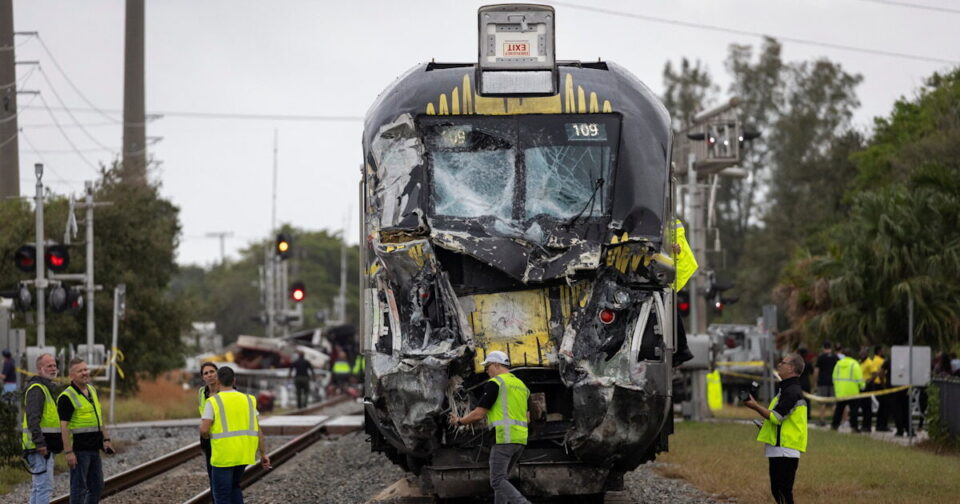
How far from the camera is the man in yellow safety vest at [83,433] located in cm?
1385

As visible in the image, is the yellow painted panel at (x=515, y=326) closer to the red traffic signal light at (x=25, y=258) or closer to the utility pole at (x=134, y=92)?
the red traffic signal light at (x=25, y=258)

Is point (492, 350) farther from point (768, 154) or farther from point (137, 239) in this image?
point (768, 154)

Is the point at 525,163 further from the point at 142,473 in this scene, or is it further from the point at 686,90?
the point at 686,90

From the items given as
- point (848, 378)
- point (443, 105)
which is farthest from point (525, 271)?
point (848, 378)

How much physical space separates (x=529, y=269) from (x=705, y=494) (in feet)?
15.0

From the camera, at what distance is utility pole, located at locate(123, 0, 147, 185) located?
2115 inches

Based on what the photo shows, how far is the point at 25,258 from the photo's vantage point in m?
28.8

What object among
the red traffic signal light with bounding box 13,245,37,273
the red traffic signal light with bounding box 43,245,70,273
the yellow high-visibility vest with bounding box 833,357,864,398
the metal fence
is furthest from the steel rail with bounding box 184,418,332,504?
the metal fence

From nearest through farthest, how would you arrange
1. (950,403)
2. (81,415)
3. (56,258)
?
(81,415) < (950,403) < (56,258)

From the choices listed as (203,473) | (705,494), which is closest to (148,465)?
(203,473)

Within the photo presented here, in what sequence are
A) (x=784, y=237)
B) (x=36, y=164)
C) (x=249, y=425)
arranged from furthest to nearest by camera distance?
(x=784, y=237) < (x=36, y=164) < (x=249, y=425)

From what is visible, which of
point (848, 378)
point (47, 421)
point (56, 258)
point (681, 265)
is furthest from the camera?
point (848, 378)

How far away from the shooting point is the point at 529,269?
1333cm

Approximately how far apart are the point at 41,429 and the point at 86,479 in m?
0.69
